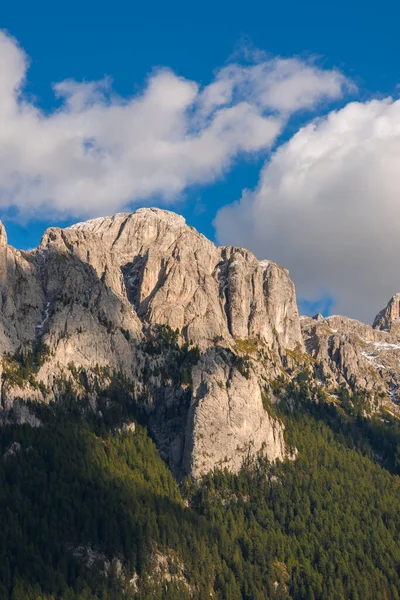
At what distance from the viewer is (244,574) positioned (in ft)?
655

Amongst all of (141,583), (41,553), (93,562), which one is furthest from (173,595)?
(41,553)

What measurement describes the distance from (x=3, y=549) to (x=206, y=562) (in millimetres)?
48070

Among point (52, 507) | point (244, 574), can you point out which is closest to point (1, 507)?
point (52, 507)

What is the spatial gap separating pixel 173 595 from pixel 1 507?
4319 cm

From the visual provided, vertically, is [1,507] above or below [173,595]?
above

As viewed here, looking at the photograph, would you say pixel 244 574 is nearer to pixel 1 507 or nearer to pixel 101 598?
pixel 101 598

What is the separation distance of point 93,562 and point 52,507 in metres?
18.0

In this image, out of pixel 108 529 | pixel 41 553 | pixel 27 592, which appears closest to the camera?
pixel 27 592

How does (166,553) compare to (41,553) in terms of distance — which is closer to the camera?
(41,553)

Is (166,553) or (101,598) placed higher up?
(166,553)

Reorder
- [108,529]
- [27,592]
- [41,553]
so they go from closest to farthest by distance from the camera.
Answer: [27,592], [41,553], [108,529]

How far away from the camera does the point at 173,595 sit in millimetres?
185375

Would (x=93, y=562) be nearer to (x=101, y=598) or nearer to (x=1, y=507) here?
(x=101, y=598)

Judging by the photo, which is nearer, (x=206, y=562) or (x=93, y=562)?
(x=93, y=562)
